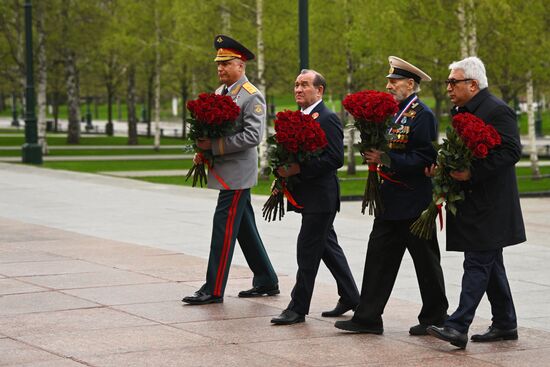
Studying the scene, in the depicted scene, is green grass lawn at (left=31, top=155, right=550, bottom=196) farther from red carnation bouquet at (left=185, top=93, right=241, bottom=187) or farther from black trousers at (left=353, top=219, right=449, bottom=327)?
black trousers at (left=353, top=219, right=449, bottom=327)

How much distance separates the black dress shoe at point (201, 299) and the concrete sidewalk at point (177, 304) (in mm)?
96

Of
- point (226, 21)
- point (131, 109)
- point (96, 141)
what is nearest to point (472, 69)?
point (226, 21)

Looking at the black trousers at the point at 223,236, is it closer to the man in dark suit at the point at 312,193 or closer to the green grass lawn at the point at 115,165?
the man in dark suit at the point at 312,193

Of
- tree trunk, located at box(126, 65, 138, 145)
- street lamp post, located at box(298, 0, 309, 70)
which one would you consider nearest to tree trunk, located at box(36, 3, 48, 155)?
tree trunk, located at box(126, 65, 138, 145)

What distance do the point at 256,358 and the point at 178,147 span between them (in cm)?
3878

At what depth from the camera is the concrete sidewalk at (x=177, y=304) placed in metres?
7.97

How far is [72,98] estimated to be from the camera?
46.4 m

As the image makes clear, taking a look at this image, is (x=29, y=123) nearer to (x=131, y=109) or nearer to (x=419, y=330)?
(x=131, y=109)

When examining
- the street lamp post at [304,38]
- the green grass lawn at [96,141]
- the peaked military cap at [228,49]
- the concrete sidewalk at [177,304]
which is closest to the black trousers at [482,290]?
the concrete sidewalk at [177,304]

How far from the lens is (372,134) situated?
8.42 meters

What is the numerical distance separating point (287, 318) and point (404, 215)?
1.22 m

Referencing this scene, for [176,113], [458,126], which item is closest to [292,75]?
[458,126]

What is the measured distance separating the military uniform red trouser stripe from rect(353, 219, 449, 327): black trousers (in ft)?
5.12

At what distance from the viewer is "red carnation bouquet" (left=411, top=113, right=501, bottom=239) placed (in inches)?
311
